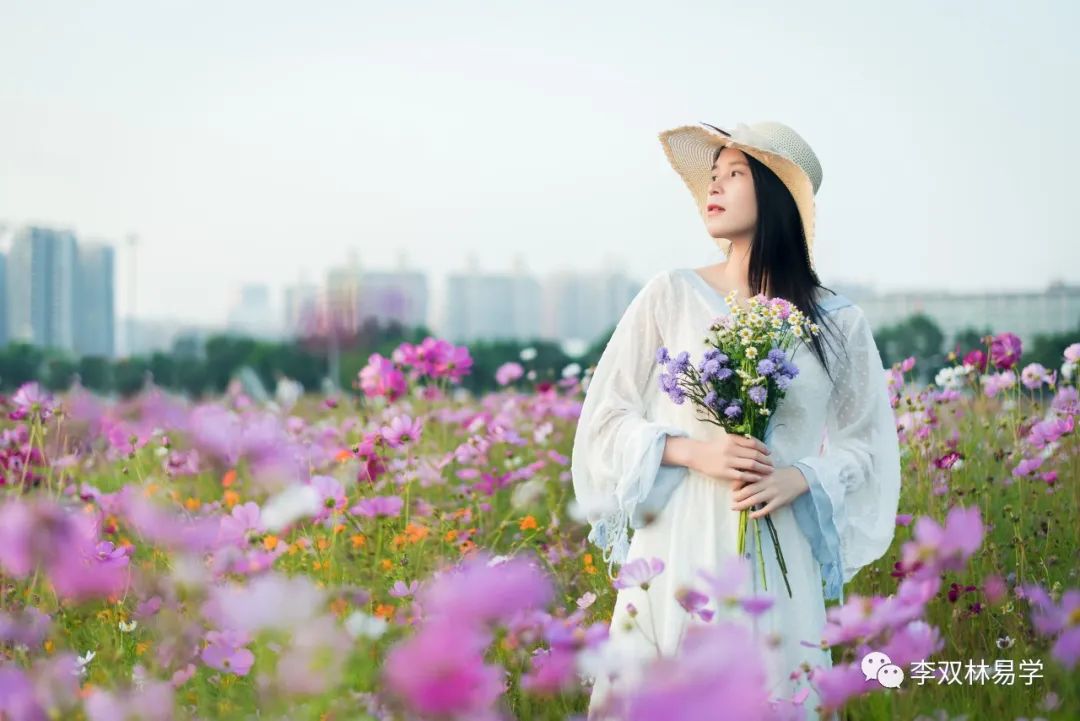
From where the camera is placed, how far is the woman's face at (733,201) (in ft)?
6.34

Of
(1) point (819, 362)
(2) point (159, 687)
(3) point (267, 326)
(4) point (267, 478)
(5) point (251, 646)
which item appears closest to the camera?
(2) point (159, 687)

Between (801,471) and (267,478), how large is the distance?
3.01 ft

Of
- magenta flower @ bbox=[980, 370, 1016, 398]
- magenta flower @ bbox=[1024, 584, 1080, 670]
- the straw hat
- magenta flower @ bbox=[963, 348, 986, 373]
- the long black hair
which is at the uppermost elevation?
the straw hat

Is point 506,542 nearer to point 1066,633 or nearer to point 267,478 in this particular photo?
point 267,478

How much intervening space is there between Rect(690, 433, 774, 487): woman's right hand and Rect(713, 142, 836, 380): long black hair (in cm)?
36

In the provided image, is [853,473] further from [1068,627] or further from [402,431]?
[402,431]

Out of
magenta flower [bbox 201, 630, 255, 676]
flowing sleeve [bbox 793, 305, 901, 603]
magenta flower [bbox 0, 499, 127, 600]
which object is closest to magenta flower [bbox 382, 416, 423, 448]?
flowing sleeve [bbox 793, 305, 901, 603]

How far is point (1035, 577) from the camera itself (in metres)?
2.63

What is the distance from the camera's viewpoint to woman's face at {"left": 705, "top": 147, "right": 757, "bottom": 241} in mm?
1932

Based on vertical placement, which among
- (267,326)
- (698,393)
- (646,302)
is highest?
(646,302)

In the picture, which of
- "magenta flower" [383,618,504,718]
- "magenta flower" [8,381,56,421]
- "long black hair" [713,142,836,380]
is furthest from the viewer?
"magenta flower" [8,381,56,421]

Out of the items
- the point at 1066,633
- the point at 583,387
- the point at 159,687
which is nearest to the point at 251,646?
the point at 159,687

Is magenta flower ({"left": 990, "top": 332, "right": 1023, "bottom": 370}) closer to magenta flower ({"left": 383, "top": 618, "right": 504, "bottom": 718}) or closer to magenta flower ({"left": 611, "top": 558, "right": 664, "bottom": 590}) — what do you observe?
magenta flower ({"left": 611, "top": 558, "right": 664, "bottom": 590})

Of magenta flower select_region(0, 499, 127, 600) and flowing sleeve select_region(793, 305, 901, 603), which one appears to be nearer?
magenta flower select_region(0, 499, 127, 600)
